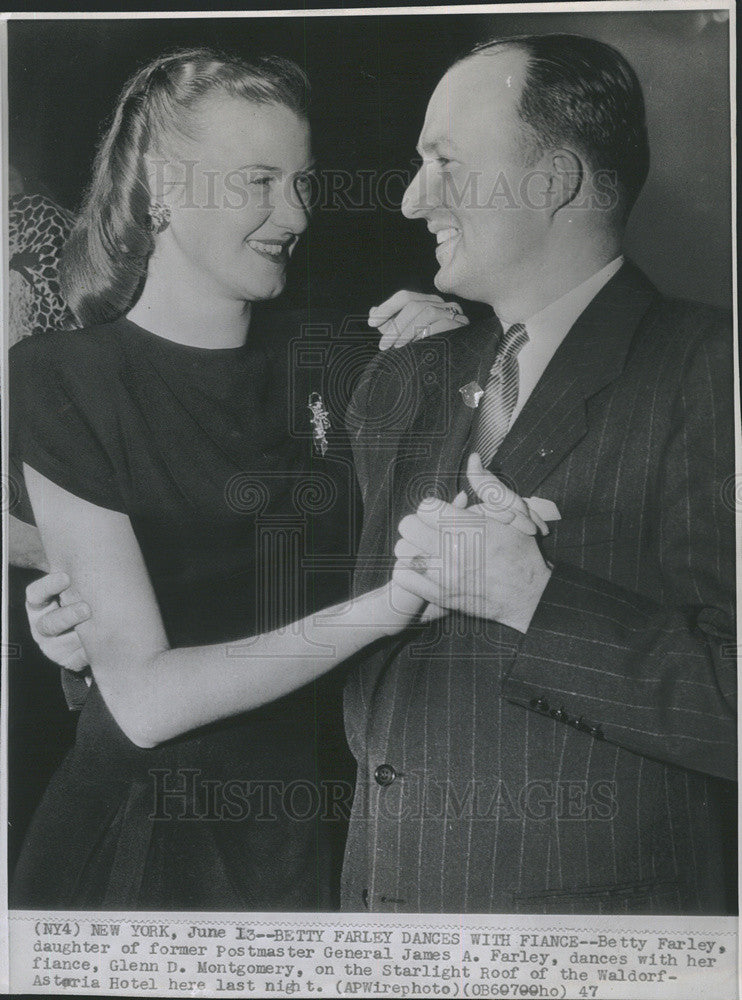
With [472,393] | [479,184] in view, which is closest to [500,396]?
[472,393]

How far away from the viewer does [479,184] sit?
2459 mm

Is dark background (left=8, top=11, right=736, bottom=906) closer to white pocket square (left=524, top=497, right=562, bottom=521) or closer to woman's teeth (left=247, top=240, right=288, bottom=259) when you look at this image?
woman's teeth (left=247, top=240, right=288, bottom=259)

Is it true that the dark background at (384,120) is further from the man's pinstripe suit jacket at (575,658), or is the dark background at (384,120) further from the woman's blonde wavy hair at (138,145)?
the man's pinstripe suit jacket at (575,658)

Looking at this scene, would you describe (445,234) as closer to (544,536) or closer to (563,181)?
(563,181)

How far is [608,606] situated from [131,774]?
128cm

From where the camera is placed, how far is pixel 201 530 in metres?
2.51

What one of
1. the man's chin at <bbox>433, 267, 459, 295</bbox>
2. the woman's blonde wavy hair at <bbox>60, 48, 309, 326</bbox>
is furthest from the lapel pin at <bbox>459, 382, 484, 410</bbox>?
the woman's blonde wavy hair at <bbox>60, 48, 309, 326</bbox>

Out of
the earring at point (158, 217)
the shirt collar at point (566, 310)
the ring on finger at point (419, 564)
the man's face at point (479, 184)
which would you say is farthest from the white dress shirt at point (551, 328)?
the earring at point (158, 217)

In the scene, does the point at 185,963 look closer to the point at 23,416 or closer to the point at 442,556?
the point at 442,556

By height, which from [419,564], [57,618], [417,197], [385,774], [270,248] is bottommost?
[385,774]

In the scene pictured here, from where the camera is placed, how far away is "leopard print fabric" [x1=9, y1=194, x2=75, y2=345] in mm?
2582

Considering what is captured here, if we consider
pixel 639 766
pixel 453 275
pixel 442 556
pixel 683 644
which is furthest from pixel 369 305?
pixel 639 766

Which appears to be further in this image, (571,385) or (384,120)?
(384,120)

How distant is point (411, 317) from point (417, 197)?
31 cm
